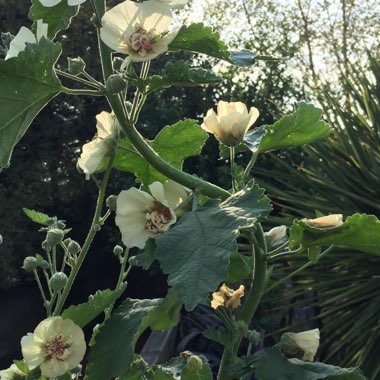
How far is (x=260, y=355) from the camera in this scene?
101cm

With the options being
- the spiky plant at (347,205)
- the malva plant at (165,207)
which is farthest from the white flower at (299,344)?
the spiky plant at (347,205)

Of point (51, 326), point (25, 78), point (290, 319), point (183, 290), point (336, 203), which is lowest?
point (290, 319)

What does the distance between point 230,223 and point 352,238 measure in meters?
0.17

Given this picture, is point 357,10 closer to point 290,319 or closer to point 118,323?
point 290,319

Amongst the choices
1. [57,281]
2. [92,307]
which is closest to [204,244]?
[92,307]

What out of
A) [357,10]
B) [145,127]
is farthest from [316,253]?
[357,10]

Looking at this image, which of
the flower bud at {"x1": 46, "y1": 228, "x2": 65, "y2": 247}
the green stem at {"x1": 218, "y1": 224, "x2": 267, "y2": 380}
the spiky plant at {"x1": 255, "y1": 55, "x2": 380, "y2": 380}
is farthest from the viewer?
the spiky plant at {"x1": 255, "y1": 55, "x2": 380, "y2": 380}

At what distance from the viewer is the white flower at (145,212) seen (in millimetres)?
900

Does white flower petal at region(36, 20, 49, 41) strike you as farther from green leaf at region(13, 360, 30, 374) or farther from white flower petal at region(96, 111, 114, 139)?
green leaf at region(13, 360, 30, 374)

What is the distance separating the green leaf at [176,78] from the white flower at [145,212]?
117 mm

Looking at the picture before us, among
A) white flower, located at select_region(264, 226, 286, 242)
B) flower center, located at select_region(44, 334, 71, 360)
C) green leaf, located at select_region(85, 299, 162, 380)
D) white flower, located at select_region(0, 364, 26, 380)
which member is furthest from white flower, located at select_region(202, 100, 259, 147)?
white flower, located at select_region(0, 364, 26, 380)

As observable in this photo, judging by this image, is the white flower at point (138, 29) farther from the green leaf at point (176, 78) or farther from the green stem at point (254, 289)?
the green stem at point (254, 289)

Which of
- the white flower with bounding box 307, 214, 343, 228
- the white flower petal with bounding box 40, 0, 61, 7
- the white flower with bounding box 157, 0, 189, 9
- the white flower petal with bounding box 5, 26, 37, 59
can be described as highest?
the white flower with bounding box 157, 0, 189, 9

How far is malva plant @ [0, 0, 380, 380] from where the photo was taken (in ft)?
2.71
